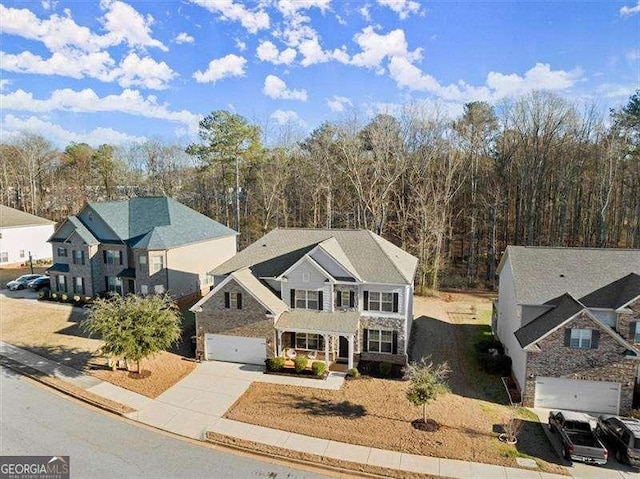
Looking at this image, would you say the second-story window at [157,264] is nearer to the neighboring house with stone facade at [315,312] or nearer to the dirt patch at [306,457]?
the neighboring house with stone facade at [315,312]

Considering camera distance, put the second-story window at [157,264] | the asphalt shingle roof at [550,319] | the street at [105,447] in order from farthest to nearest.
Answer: the second-story window at [157,264], the asphalt shingle roof at [550,319], the street at [105,447]

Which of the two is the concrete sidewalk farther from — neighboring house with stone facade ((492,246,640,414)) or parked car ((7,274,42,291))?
parked car ((7,274,42,291))

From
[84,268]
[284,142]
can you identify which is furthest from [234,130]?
[84,268]

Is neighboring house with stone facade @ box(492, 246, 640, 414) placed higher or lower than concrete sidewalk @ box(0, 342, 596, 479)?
higher

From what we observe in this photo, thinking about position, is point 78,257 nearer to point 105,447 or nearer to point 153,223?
point 153,223

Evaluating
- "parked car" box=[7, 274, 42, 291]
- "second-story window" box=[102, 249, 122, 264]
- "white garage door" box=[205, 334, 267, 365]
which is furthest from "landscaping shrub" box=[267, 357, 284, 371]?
"parked car" box=[7, 274, 42, 291]

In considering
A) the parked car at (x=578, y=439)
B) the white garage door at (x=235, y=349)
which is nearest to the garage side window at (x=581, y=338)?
the parked car at (x=578, y=439)

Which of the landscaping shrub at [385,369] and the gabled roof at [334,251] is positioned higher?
the gabled roof at [334,251]
